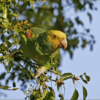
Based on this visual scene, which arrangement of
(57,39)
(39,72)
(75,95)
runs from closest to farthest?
(75,95)
(39,72)
(57,39)

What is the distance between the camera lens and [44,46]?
5.32 feet

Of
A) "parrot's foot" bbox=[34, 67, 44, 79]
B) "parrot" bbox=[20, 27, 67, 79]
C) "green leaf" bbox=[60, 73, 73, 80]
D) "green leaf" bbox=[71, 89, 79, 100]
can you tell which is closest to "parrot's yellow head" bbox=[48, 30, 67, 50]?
"parrot" bbox=[20, 27, 67, 79]

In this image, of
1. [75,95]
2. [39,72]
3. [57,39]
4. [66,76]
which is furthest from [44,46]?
[75,95]

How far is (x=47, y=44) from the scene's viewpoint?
1.61 metres

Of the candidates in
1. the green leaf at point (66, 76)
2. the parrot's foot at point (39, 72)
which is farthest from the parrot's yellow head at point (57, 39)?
the green leaf at point (66, 76)

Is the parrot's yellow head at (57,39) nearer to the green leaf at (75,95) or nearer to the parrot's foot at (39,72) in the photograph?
the parrot's foot at (39,72)

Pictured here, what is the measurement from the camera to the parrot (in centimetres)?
159

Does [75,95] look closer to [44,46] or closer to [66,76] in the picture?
[66,76]

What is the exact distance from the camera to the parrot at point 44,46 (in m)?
1.59

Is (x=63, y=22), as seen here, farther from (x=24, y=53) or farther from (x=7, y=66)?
(x=7, y=66)

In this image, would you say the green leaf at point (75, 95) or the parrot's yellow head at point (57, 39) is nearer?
the green leaf at point (75, 95)

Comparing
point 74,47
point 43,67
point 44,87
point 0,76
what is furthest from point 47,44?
point 74,47

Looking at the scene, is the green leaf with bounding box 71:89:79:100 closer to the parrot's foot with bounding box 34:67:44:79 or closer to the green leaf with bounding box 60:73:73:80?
the green leaf with bounding box 60:73:73:80

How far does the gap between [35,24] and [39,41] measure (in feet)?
3.78
